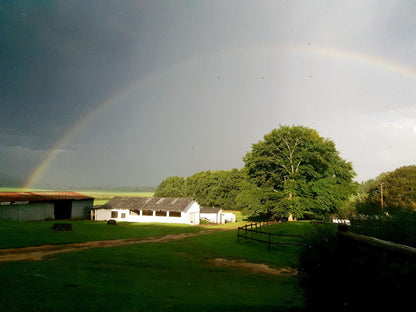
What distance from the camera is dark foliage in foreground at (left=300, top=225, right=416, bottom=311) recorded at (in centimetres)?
507

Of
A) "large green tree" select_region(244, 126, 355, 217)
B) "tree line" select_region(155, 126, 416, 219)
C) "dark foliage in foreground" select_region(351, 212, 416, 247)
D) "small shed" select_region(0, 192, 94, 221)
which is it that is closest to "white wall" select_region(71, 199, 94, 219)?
"small shed" select_region(0, 192, 94, 221)

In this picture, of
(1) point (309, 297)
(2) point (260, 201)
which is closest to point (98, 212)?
(2) point (260, 201)

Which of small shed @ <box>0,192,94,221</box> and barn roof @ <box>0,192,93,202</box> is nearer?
small shed @ <box>0,192,94,221</box>

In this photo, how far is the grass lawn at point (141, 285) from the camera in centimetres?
813

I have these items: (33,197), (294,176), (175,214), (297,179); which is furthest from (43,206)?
(297,179)

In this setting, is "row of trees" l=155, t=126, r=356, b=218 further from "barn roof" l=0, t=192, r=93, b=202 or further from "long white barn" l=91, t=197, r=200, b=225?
"barn roof" l=0, t=192, r=93, b=202

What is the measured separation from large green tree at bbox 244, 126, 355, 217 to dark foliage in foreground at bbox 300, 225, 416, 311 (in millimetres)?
42961

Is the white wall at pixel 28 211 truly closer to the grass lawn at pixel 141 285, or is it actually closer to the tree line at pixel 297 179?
the grass lawn at pixel 141 285

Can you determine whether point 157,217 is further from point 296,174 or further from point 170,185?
point 170,185

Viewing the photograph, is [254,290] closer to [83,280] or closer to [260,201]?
[83,280]

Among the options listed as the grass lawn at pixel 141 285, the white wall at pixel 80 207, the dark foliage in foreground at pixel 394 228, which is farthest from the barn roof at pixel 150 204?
the dark foliage in foreground at pixel 394 228

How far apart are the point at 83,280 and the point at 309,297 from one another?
9.49 meters

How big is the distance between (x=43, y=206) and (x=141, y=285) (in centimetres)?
4936

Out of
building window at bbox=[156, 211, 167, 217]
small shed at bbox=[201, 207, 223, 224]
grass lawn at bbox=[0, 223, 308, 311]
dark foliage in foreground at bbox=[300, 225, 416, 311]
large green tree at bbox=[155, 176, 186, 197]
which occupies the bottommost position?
small shed at bbox=[201, 207, 223, 224]
